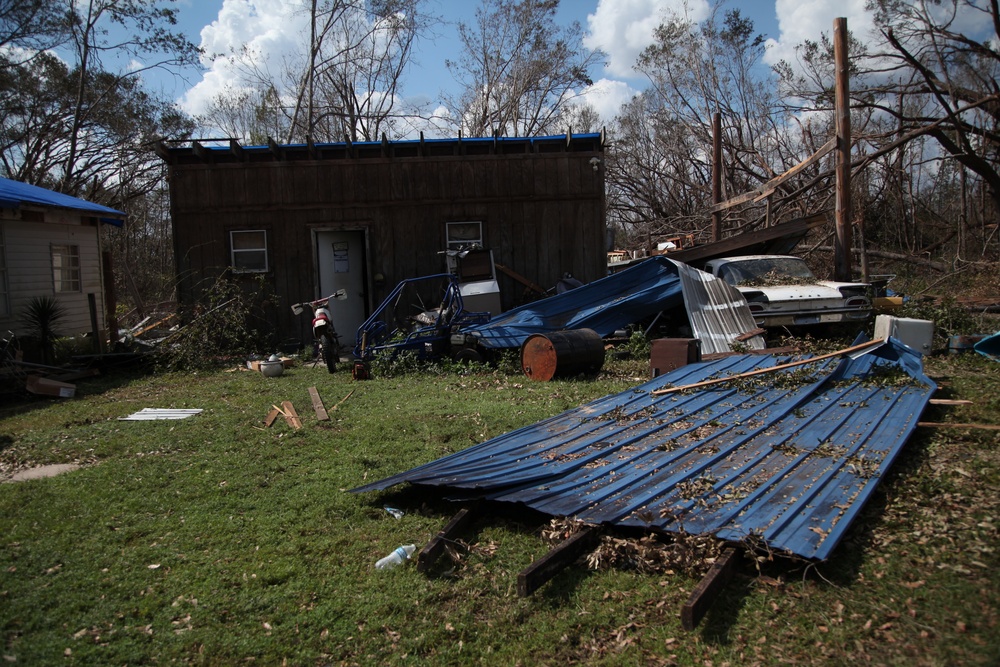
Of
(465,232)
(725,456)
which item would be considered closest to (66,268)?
(465,232)

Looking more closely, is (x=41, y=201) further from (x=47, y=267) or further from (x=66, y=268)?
(x=66, y=268)

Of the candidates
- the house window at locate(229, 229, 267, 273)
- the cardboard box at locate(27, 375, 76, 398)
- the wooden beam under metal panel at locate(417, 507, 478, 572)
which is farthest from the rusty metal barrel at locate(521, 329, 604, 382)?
the house window at locate(229, 229, 267, 273)

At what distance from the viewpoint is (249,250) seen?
1411 centimetres

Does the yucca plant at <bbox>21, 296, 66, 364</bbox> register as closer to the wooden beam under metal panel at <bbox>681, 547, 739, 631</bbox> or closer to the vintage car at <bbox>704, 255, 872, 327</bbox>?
the vintage car at <bbox>704, 255, 872, 327</bbox>

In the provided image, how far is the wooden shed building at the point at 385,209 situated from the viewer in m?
13.9

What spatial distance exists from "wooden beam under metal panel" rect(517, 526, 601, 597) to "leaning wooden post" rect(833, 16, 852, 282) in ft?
31.3

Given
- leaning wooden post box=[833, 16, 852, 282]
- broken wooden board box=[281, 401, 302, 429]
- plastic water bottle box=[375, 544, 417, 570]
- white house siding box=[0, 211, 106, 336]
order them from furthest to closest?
white house siding box=[0, 211, 106, 336], leaning wooden post box=[833, 16, 852, 282], broken wooden board box=[281, 401, 302, 429], plastic water bottle box=[375, 544, 417, 570]

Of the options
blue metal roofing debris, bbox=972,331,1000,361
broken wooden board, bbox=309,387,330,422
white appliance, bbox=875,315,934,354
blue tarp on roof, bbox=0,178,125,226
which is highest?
blue tarp on roof, bbox=0,178,125,226

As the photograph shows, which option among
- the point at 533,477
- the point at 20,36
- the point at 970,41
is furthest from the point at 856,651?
the point at 20,36

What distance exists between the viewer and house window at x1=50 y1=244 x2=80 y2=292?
44.1 ft

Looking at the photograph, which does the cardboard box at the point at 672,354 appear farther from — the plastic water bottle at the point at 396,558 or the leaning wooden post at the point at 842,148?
the plastic water bottle at the point at 396,558

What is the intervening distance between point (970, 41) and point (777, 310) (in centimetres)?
981

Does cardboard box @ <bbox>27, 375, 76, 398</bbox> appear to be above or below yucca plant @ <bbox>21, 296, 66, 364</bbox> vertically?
below

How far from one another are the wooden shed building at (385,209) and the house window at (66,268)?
2.05 metres
